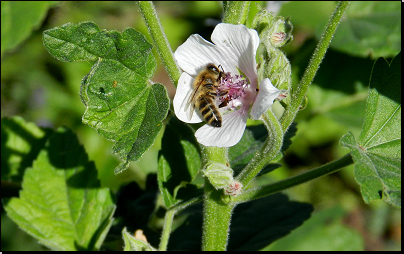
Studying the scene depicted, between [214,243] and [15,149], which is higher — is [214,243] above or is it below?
below

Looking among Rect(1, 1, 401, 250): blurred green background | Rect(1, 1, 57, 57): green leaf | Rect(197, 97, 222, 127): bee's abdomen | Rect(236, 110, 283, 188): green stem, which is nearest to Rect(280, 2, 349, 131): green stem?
Rect(236, 110, 283, 188): green stem

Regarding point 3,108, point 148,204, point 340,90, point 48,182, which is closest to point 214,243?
point 148,204

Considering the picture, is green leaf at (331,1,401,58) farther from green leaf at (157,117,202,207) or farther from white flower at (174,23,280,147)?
green leaf at (157,117,202,207)

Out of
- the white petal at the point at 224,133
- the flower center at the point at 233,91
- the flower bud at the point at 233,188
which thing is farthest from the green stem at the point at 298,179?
the flower center at the point at 233,91

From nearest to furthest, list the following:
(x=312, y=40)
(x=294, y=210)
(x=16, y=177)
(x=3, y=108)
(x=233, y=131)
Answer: (x=233, y=131) < (x=294, y=210) < (x=16, y=177) < (x=312, y=40) < (x=3, y=108)

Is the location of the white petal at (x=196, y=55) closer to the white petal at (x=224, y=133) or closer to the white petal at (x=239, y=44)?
the white petal at (x=239, y=44)

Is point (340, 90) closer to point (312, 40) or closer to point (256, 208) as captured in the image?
point (312, 40)
